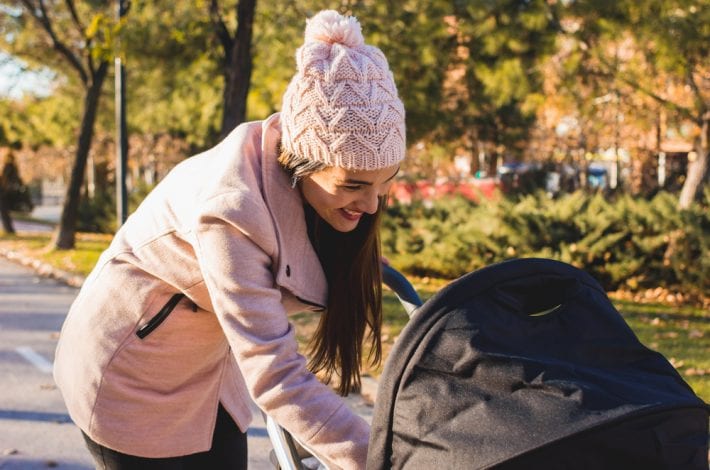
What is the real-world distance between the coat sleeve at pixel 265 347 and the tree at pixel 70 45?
16.0 metres

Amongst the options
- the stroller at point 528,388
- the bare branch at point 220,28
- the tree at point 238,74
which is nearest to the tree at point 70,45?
the bare branch at point 220,28

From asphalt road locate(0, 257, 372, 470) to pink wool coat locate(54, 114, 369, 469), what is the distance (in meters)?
2.73

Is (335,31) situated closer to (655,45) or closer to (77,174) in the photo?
(655,45)

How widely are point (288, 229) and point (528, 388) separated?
2.18 ft

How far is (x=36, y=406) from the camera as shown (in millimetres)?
5961

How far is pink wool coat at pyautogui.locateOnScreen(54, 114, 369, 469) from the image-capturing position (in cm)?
173

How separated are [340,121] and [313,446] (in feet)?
2.20

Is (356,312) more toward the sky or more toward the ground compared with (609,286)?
more toward the sky

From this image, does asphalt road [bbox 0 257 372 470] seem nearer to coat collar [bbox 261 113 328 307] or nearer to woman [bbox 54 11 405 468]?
woman [bbox 54 11 405 468]

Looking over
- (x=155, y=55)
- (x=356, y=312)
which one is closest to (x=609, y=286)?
(x=155, y=55)

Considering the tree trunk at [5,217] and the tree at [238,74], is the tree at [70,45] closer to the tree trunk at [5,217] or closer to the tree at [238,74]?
the tree trunk at [5,217]

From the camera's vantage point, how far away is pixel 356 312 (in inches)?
87.4

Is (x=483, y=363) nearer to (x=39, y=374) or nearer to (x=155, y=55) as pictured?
(x=39, y=374)

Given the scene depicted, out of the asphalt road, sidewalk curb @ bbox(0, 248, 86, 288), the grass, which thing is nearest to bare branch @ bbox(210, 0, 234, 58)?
the grass
